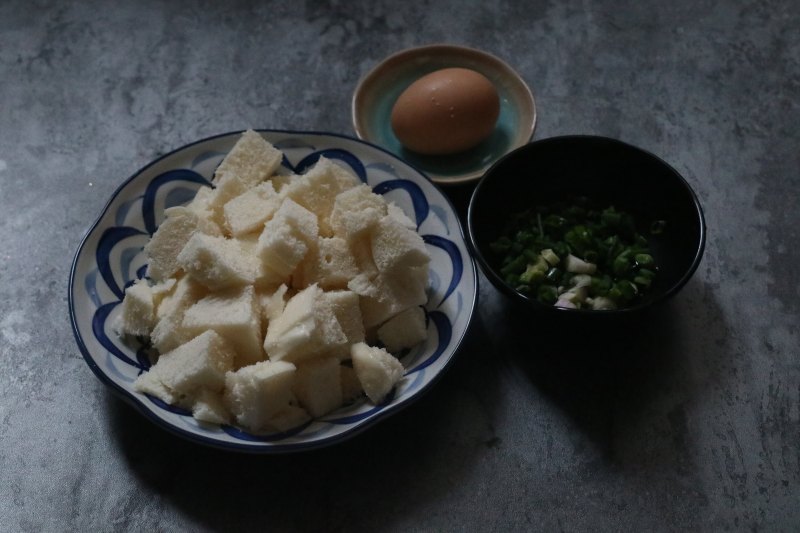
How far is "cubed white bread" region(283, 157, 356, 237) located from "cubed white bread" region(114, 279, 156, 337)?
0.35m

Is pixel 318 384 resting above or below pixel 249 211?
below

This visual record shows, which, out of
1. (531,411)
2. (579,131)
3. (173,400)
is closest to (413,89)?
(579,131)

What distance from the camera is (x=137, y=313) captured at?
4.65 feet

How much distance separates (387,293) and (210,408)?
390mm

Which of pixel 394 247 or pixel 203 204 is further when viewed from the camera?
pixel 203 204

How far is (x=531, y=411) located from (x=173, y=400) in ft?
2.31

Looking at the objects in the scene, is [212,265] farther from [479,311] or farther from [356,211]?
[479,311]

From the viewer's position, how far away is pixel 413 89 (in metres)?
1.85

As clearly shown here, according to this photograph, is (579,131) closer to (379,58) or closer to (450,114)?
(450,114)

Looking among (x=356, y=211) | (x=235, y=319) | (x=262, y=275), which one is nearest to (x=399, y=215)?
(x=356, y=211)

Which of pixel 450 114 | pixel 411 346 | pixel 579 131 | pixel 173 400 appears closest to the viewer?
pixel 173 400

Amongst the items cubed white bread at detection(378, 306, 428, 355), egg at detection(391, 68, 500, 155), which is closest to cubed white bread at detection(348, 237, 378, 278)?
cubed white bread at detection(378, 306, 428, 355)

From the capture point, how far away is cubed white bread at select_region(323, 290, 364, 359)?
1373 millimetres

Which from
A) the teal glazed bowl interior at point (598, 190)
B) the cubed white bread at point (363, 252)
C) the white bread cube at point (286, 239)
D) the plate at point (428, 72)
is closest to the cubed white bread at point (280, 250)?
the white bread cube at point (286, 239)
